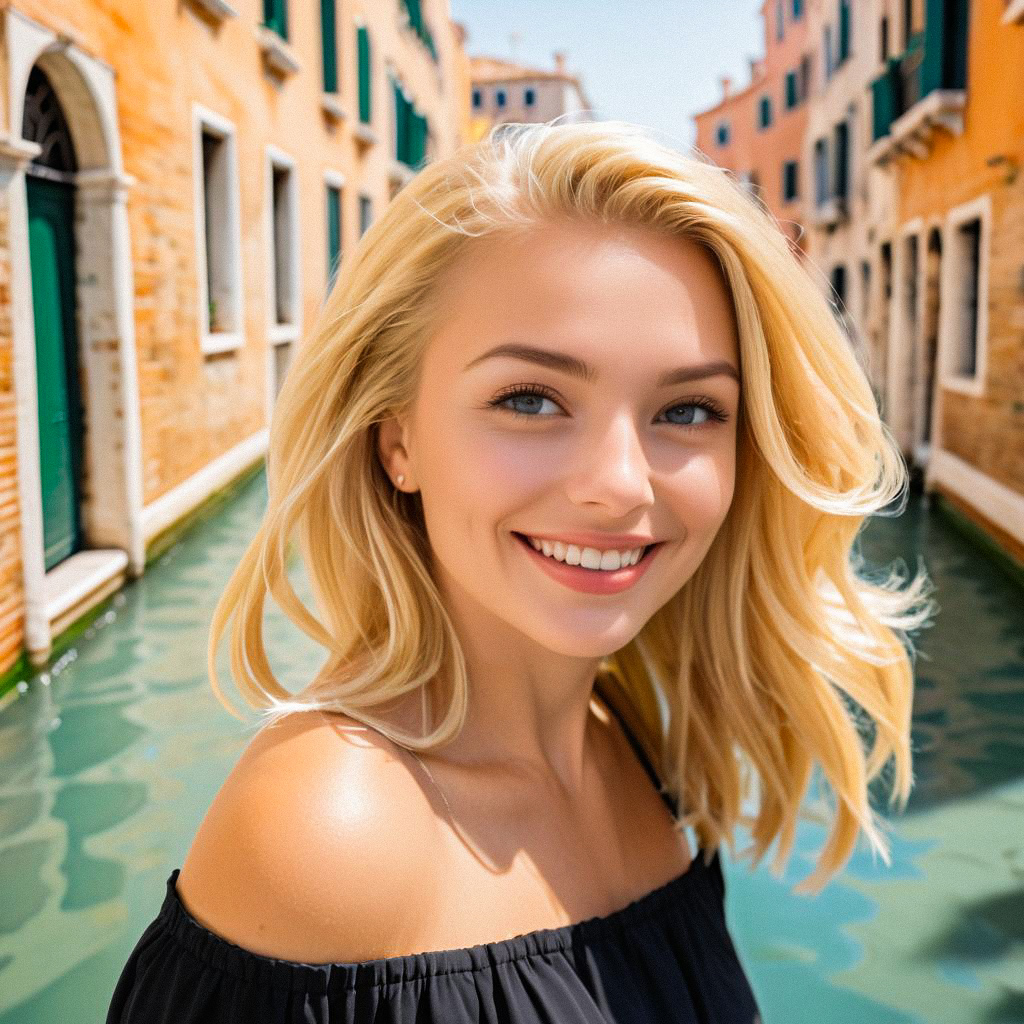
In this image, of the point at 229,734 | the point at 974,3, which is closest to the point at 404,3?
the point at 974,3

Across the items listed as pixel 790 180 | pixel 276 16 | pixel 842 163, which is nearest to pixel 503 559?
pixel 276 16

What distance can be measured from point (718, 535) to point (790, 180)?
31280mm

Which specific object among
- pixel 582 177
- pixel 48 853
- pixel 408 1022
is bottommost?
pixel 48 853

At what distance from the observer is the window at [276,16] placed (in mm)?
9719

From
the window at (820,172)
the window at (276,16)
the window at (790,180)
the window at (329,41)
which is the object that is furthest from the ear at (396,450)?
the window at (790,180)

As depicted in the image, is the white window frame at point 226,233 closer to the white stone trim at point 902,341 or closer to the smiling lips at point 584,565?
the white stone trim at point 902,341

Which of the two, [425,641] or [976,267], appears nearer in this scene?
[425,641]

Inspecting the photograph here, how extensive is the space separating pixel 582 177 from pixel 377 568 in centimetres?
49

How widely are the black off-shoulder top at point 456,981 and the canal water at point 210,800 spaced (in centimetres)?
164

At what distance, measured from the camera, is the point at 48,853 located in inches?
137

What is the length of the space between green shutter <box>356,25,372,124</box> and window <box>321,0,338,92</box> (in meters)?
1.74

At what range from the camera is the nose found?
1.22m

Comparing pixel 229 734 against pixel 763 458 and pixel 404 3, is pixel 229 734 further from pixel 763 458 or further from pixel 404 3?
pixel 404 3

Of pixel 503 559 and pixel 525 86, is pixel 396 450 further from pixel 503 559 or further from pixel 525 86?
pixel 525 86
